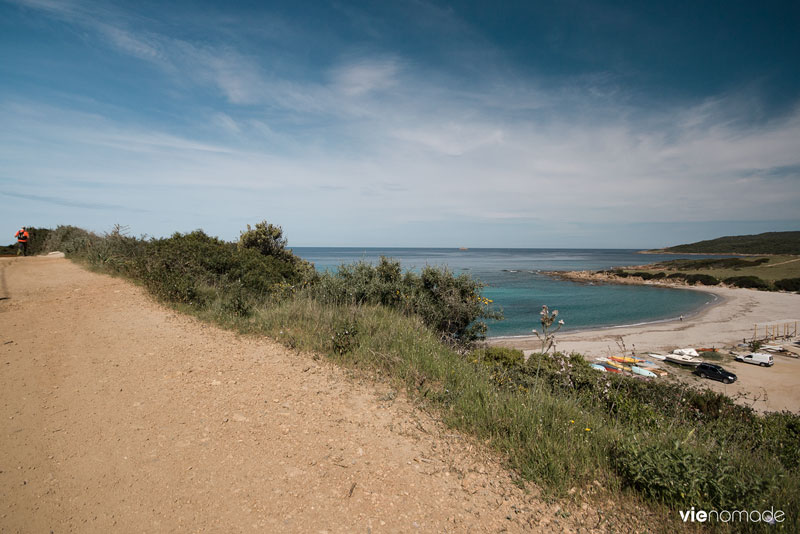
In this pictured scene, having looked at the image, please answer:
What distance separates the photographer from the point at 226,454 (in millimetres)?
3109

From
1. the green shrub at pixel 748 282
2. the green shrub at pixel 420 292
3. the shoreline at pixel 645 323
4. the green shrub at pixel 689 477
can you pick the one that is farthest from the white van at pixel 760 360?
the green shrub at pixel 748 282

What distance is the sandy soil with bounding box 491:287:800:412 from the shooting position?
15154mm

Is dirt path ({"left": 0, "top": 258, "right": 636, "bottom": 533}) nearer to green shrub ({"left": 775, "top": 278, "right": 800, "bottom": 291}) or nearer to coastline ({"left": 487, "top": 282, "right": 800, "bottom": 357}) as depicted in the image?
coastline ({"left": 487, "top": 282, "right": 800, "bottom": 357})

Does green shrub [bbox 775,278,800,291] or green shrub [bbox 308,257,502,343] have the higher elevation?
green shrub [bbox 308,257,502,343]

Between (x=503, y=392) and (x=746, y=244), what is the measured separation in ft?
630

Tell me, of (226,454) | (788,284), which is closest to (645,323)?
(788,284)

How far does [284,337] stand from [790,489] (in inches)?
255

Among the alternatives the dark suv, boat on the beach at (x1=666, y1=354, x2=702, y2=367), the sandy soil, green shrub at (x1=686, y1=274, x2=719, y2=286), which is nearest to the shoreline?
the sandy soil

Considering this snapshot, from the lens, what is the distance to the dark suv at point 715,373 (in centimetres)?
1584

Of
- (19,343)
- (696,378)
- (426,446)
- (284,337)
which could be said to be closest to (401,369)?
(426,446)

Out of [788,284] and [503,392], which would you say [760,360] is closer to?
[503,392]

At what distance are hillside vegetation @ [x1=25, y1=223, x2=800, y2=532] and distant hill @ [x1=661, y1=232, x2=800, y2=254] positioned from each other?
470ft

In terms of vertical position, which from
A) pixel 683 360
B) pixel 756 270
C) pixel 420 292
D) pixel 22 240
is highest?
pixel 22 240

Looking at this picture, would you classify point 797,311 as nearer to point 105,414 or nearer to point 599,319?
point 599,319
